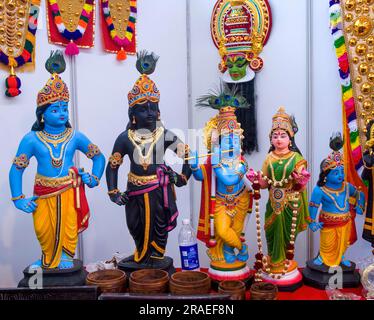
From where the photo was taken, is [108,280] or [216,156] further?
[216,156]

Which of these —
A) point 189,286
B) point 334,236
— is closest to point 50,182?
point 189,286

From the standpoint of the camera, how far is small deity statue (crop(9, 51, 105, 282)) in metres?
2.67

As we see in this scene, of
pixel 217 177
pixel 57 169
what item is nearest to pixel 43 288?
pixel 57 169

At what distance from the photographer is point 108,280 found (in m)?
2.58

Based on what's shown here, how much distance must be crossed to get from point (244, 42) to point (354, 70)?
88cm

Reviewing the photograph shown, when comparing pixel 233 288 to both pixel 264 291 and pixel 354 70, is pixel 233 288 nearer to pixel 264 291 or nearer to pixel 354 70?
pixel 264 291

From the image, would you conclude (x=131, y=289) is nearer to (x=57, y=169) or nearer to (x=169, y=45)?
(x=57, y=169)

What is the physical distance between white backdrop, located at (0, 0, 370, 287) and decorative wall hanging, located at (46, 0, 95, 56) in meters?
0.08

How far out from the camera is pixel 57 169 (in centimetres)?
269

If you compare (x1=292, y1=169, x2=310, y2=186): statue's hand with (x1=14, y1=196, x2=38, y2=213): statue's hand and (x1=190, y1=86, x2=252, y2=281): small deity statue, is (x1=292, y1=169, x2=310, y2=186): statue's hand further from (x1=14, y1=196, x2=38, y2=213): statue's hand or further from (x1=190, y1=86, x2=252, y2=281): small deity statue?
(x1=14, y1=196, x2=38, y2=213): statue's hand

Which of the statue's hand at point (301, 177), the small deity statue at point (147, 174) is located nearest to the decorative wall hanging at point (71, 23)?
the small deity statue at point (147, 174)

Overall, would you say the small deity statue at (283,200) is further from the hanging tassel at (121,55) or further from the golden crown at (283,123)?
the hanging tassel at (121,55)

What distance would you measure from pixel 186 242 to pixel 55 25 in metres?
1.78

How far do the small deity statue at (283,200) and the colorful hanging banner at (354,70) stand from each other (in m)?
0.62
